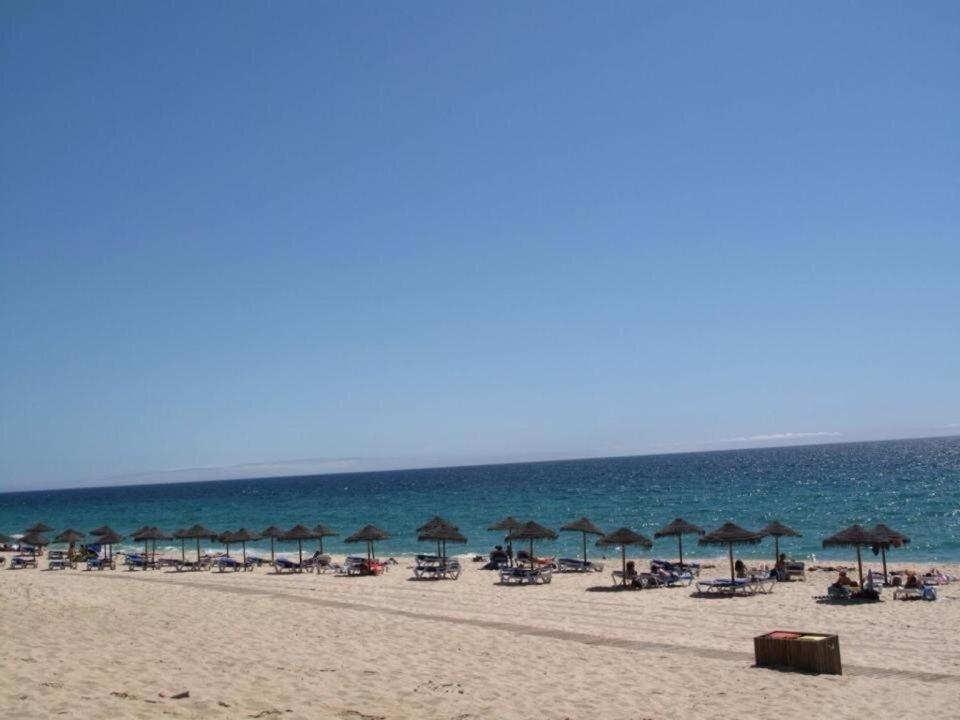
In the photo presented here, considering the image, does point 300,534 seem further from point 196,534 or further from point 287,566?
point 196,534

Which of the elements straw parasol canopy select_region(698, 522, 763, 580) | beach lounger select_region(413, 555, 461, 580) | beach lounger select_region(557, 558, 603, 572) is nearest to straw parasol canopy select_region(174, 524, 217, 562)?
beach lounger select_region(413, 555, 461, 580)

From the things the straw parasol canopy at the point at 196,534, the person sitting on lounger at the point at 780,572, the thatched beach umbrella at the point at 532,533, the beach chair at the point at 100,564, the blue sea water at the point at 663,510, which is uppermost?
the thatched beach umbrella at the point at 532,533

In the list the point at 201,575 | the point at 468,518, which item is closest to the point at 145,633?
the point at 201,575

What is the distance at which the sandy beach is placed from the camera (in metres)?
8.66

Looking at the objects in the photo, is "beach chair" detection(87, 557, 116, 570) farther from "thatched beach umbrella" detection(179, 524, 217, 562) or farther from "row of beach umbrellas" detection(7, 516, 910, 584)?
"thatched beach umbrella" detection(179, 524, 217, 562)

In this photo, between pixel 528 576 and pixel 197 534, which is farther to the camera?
pixel 197 534

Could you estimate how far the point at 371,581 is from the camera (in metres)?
24.5

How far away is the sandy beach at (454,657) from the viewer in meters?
8.66

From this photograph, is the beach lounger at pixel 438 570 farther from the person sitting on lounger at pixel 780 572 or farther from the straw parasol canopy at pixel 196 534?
the straw parasol canopy at pixel 196 534

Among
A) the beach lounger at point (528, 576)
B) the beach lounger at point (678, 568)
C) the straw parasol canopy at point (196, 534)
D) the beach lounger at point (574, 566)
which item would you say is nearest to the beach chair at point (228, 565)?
the straw parasol canopy at point (196, 534)

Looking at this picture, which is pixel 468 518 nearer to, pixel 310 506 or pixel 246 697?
pixel 310 506

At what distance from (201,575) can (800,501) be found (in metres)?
48.0

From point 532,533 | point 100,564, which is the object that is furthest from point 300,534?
point 100,564

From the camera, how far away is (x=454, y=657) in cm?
1145
